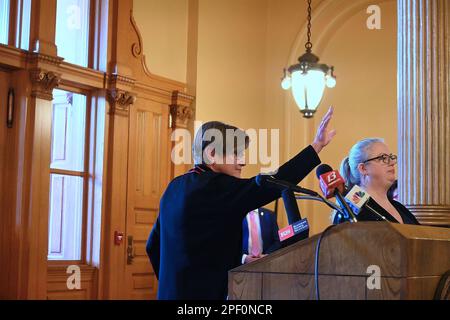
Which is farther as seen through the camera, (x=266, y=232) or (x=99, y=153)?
(x=99, y=153)

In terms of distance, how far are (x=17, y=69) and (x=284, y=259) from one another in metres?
4.48

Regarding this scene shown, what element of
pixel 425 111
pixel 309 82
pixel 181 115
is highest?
pixel 309 82

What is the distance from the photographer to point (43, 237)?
6.07m

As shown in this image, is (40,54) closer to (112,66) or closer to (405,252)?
(112,66)

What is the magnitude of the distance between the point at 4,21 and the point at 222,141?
3.86 metres

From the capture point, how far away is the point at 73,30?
6738 millimetres

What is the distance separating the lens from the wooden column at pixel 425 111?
3.89m

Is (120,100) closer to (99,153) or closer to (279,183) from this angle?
(99,153)

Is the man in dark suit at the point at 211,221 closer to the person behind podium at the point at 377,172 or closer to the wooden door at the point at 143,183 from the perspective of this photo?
the person behind podium at the point at 377,172

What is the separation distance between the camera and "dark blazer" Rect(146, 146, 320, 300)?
2740 mm

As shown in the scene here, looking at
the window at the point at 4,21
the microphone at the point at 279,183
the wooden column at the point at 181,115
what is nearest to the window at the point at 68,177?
the window at the point at 4,21

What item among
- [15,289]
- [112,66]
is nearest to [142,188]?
[112,66]

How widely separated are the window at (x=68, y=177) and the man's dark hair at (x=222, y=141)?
12.3 feet

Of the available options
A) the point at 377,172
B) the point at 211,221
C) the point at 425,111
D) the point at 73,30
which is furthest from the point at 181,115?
the point at 211,221
